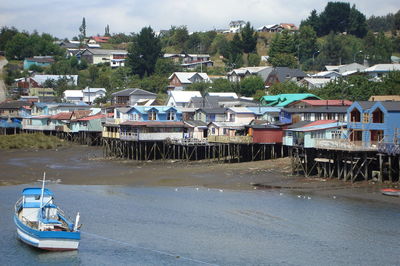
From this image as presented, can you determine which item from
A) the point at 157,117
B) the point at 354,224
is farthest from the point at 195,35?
the point at 354,224

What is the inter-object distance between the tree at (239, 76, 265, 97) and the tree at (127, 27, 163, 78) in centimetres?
3092

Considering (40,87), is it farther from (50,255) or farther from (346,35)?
(50,255)

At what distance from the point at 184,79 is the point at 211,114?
148 ft

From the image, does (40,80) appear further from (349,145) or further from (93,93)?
(349,145)

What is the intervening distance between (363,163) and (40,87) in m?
96.8

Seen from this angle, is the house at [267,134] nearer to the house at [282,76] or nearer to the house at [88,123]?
the house at [88,123]

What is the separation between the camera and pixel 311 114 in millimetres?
76688

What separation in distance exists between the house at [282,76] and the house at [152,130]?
39553 mm

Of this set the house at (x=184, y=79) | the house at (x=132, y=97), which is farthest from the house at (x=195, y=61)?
the house at (x=132, y=97)

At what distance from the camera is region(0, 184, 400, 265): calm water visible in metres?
38.4

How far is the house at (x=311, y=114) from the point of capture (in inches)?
2958

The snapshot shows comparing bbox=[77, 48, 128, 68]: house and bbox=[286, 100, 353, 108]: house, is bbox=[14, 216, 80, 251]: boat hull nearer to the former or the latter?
bbox=[286, 100, 353, 108]: house

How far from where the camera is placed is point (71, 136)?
10494 centimetres

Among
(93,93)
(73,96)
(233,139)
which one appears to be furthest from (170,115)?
(93,93)
